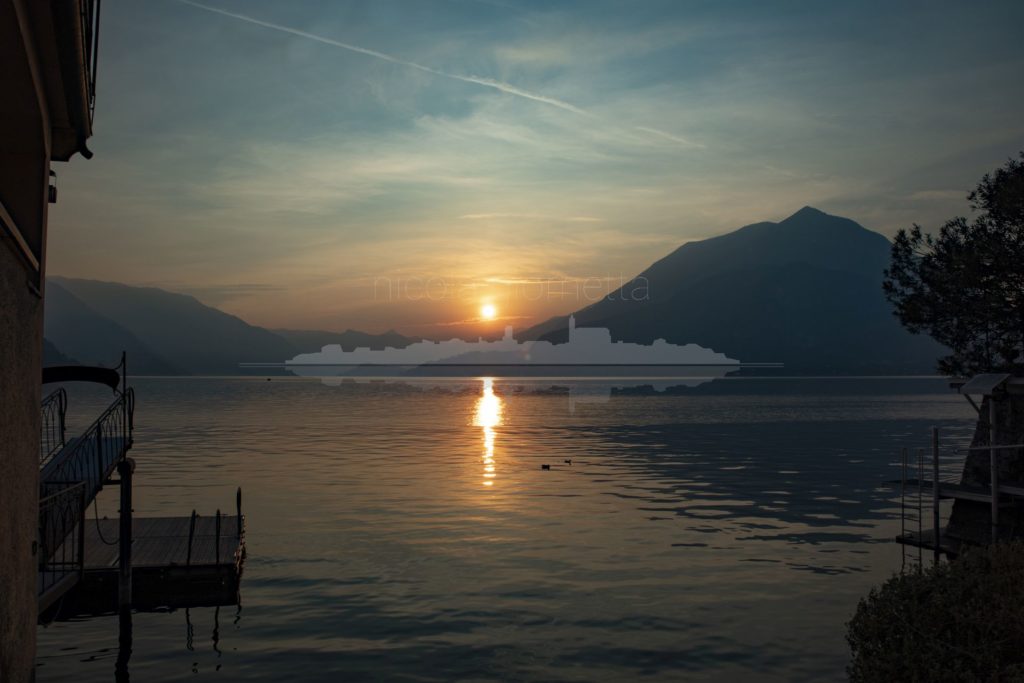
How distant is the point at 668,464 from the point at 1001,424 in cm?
3321

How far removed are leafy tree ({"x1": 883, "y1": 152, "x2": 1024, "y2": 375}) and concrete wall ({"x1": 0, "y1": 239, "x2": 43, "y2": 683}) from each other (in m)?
33.4

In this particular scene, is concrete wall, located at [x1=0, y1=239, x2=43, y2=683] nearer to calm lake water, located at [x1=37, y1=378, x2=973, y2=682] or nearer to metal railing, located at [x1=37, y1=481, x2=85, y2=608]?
metal railing, located at [x1=37, y1=481, x2=85, y2=608]

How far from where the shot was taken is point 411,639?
2167 cm

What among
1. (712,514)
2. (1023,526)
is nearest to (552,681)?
(1023,526)

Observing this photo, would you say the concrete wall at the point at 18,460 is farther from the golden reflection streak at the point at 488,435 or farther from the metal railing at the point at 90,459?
the golden reflection streak at the point at 488,435

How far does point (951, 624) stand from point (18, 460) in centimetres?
1222

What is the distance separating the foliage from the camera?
457 inches

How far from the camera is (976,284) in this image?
3738cm

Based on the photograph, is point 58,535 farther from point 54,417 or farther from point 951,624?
point 951,624

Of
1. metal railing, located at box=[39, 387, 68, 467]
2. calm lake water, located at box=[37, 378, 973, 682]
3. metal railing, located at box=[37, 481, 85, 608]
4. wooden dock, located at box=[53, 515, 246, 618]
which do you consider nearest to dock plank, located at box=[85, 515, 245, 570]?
wooden dock, located at box=[53, 515, 246, 618]

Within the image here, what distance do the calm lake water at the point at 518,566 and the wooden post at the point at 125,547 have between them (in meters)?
0.82

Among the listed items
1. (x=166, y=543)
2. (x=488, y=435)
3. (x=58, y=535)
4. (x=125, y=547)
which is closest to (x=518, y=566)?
(x=166, y=543)

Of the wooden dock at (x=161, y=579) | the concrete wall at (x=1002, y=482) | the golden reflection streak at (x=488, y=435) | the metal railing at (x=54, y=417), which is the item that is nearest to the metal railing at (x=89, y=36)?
the metal railing at (x=54, y=417)

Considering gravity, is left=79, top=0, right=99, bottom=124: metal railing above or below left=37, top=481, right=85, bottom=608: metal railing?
above
